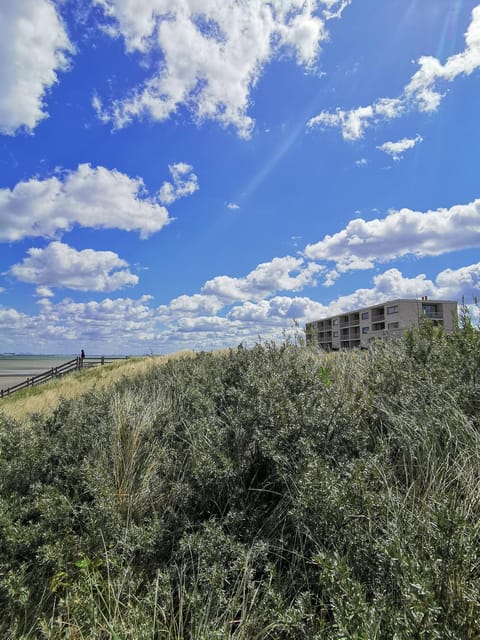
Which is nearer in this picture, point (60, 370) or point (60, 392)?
point (60, 392)

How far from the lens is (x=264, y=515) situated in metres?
2.71

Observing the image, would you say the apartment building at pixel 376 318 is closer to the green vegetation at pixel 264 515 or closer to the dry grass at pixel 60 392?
the dry grass at pixel 60 392

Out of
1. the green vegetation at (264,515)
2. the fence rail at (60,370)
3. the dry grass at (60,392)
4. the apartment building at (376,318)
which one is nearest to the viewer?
the green vegetation at (264,515)

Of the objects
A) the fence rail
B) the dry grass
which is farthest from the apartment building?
the dry grass

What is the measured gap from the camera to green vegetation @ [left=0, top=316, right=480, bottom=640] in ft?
5.54

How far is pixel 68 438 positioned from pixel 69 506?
3.75 ft

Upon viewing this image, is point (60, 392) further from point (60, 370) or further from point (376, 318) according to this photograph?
point (376, 318)

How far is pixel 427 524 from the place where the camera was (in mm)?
1924

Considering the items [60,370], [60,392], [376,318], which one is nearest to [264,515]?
[60,392]

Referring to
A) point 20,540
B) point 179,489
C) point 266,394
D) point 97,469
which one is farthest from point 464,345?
point 20,540

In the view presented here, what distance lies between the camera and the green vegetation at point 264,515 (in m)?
1.69

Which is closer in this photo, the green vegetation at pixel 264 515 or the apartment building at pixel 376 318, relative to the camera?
the green vegetation at pixel 264 515

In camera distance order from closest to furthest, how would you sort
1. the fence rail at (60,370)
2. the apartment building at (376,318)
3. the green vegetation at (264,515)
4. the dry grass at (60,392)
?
the green vegetation at (264,515)
the dry grass at (60,392)
the fence rail at (60,370)
the apartment building at (376,318)

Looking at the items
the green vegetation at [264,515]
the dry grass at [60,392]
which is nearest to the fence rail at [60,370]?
the dry grass at [60,392]
